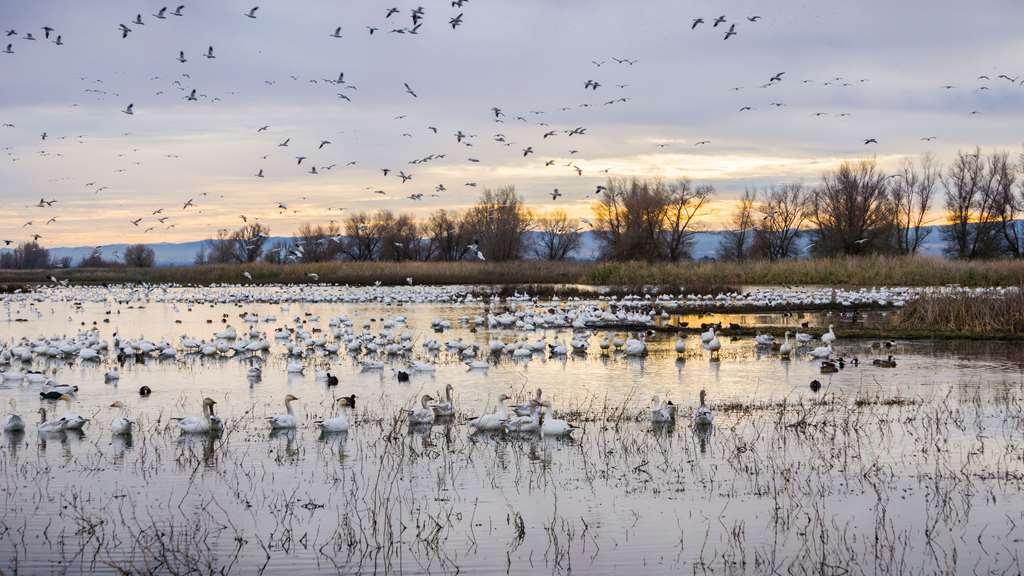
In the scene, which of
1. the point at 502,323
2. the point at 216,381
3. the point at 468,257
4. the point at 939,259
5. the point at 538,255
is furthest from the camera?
the point at 538,255

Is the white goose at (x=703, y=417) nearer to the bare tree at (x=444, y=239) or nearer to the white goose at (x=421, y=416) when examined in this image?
the white goose at (x=421, y=416)

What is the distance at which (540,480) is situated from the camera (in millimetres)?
10344

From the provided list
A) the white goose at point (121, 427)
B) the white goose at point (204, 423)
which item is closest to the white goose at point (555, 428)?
the white goose at point (204, 423)

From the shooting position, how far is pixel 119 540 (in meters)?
8.48

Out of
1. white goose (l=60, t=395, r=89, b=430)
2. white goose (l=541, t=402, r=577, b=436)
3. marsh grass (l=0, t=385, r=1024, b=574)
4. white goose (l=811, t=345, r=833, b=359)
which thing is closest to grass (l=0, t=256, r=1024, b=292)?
white goose (l=811, t=345, r=833, b=359)

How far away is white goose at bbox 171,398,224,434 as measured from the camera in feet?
41.2

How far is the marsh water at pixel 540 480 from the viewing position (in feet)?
26.7

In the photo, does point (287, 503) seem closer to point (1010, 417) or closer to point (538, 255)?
point (1010, 417)

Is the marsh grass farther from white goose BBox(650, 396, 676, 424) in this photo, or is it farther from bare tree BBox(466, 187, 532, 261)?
bare tree BBox(466, 187, 532, 261)

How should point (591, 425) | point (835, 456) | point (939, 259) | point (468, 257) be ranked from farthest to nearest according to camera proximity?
point (468, 257), point (939, 259), point (591, 425), point (835, 456)

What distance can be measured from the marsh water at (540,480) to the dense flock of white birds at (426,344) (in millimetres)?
265

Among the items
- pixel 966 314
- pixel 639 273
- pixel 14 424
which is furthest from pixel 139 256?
pixel 14 424

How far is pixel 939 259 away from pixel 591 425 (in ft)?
132

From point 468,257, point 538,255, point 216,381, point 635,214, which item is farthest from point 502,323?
point 538,255
